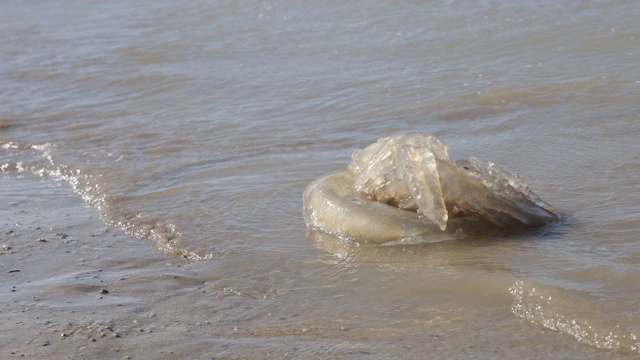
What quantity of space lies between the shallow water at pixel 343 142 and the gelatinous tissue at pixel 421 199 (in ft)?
0.35

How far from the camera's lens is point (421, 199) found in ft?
13.9

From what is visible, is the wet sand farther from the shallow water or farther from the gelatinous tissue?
the gelatinous tissue

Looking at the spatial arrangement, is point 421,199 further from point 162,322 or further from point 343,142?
point 343,142

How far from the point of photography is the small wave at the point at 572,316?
316cm

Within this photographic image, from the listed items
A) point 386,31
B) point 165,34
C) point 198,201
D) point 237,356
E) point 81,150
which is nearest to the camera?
point 237,356

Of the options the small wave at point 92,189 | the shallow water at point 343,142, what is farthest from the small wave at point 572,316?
the small wave at point 92,189

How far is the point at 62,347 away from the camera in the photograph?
11.0 feet

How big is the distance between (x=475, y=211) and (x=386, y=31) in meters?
5.12

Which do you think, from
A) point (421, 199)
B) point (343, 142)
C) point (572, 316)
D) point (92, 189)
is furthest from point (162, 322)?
point (343, 142)

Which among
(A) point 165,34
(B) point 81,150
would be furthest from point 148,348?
(A) point 165,34

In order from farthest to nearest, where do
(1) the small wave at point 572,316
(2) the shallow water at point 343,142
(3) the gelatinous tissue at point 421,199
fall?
(3) the gelatinous tissue at point 421,199 → (2) the shallow water at point 343,142 → (1) the small wave at point 572,316

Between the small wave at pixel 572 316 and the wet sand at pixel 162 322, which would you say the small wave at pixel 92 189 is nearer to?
the wet sand at pixel 162 322

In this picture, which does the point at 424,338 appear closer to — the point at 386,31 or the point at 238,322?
the point at 238,322

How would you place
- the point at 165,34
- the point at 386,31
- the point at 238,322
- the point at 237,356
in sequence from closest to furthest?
the point at 237,356
the point at 238,322
the point at 386,31
the point at 165,34
